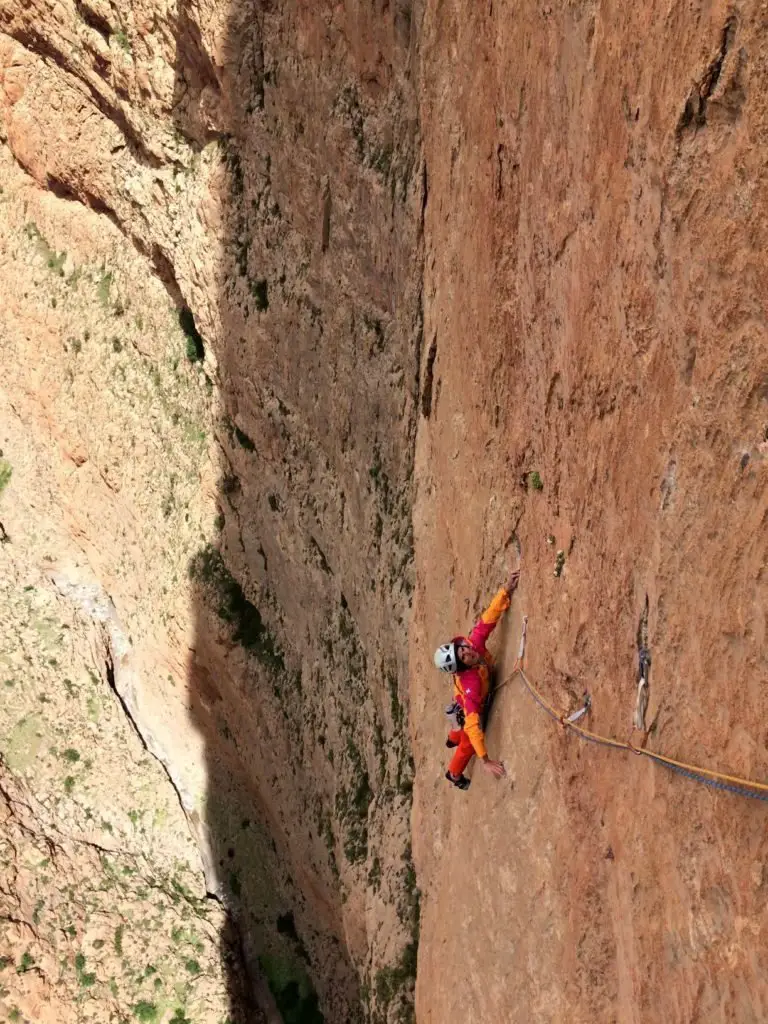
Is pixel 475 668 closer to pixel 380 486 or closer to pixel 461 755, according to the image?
pixel 461 755

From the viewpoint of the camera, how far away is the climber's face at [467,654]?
806 centimetres

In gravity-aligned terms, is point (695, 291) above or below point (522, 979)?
above

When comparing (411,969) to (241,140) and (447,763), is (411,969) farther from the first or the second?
(241,140)

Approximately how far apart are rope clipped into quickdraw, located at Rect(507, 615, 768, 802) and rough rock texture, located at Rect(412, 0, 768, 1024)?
0.19ft

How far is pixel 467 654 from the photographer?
→ 26.5ft

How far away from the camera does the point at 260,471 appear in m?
15.0

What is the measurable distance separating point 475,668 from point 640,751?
115 inches

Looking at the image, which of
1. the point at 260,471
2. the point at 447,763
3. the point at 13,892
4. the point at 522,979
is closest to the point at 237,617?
the point at 260,471

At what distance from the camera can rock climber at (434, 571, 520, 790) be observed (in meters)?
7.92

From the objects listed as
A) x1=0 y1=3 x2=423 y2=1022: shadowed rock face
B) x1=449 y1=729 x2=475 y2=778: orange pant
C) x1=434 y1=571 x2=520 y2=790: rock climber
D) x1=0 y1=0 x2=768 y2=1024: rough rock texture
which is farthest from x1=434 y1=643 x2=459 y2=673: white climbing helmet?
x1=0 y1=3 x2=423 y2=1022: shadowed rock face

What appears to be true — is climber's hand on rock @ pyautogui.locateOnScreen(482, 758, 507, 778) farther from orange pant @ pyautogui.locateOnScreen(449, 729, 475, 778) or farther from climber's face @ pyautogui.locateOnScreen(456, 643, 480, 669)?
climber's face @ pyautogui.locateOnScreen(456, 643, 480, 669)

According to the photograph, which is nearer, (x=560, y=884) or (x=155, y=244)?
(x=560, y=884)

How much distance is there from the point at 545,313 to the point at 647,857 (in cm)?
333

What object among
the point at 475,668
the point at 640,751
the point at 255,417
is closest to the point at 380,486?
the point at 475,668
